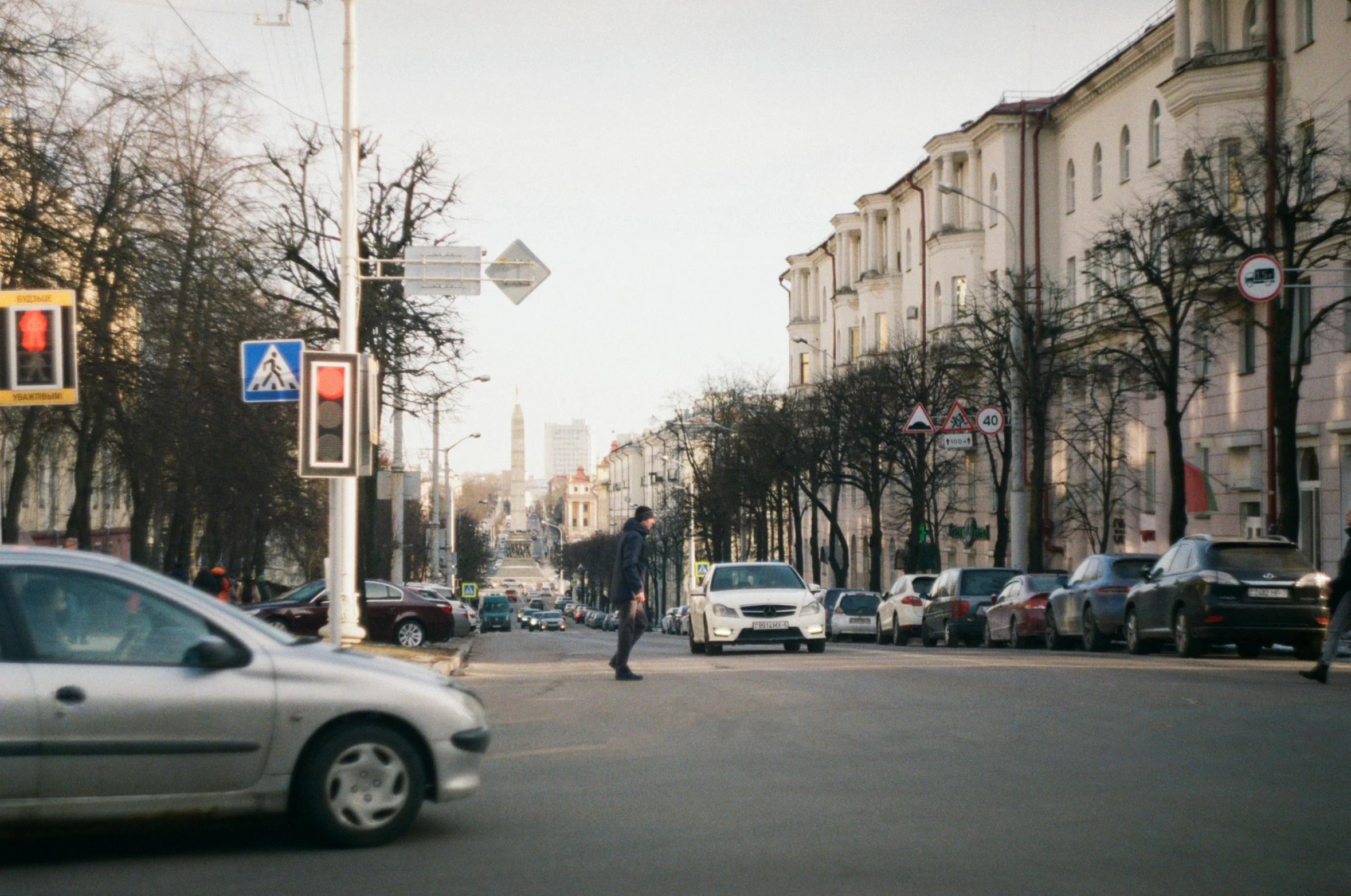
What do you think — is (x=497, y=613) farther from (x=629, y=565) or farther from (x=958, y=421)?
(x=629, y=565)

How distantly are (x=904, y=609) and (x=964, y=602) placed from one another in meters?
5.47

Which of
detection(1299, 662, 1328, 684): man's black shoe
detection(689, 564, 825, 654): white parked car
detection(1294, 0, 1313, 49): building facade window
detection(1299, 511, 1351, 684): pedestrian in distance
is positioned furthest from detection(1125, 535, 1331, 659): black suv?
detection(1294, 0, 1313, 49): building facade window

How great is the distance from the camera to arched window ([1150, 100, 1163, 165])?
144ft

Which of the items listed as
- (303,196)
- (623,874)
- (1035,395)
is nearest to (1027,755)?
(623,874)

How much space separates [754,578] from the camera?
1040 inches

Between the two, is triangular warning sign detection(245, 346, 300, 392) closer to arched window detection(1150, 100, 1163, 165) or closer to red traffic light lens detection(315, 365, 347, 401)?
red traffic light lens detection(315, 365, 347, 401)

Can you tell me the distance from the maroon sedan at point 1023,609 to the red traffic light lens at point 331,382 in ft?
57.6

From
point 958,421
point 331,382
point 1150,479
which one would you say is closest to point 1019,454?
point 958,421

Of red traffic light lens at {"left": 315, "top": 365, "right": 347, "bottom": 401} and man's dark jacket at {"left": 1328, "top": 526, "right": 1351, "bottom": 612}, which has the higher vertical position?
Result: red traffic light lens at {"left": 315, "top": 365, "right": 347, "bottom": 401}

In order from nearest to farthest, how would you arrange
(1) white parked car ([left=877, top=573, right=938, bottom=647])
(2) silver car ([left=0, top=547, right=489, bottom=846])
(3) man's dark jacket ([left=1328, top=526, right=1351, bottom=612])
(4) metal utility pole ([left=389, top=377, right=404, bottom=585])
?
1. (2) silver car ([left=0, top=547, right=489, bottom=846])
2. (3) man's dark jacket ([left=1328, top=526, right=1351, bottom=612])
3. (1) white parked car ([left=877, top=573, right=938, bottom=647])
4. (4) metal utility pole ([left=389, top=377, right=404, bottom=585])

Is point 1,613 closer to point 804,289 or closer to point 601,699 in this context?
point 601,699

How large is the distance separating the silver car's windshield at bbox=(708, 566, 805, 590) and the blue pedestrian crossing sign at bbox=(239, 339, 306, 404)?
10.9 meters

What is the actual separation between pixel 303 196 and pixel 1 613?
2554 centimetres

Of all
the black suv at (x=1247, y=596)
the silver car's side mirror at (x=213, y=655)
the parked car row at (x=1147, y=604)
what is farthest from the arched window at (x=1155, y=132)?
the silver car's side mirror at (x=213, y=655)
